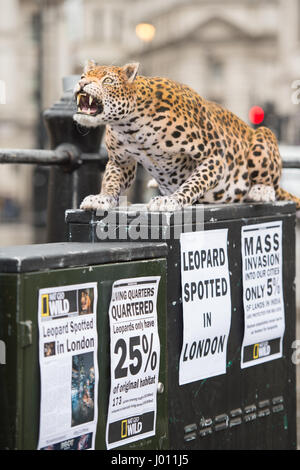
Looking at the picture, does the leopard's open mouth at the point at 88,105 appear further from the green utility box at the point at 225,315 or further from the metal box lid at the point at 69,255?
the metal box lid at the point at 69,255

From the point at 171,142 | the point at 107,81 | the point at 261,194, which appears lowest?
the point at 261,194

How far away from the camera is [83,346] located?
3.56 meters

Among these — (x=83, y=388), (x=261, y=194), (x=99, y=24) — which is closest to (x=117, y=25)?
(x=99, y=24)

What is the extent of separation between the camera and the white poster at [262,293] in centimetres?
483

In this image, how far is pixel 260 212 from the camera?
195 inches

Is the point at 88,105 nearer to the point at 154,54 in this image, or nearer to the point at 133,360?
the point at 133,360

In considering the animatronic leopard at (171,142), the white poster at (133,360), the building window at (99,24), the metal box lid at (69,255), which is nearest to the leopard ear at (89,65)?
the animatronic leopard at (171,142)

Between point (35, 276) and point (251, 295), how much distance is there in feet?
5.80

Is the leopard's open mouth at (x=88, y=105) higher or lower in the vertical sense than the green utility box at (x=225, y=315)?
higher

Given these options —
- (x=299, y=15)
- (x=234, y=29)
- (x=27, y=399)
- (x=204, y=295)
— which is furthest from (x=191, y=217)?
(x=234, y=29)

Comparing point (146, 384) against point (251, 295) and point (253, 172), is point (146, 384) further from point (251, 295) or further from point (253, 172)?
point (253, 172)

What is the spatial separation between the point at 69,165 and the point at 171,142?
1.46 meters

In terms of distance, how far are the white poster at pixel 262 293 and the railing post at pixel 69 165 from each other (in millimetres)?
1465

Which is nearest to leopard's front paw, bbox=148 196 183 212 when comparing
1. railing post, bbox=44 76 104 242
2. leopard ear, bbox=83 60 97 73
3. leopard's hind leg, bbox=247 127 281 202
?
leopard ear, bbox=83 60 97 73
